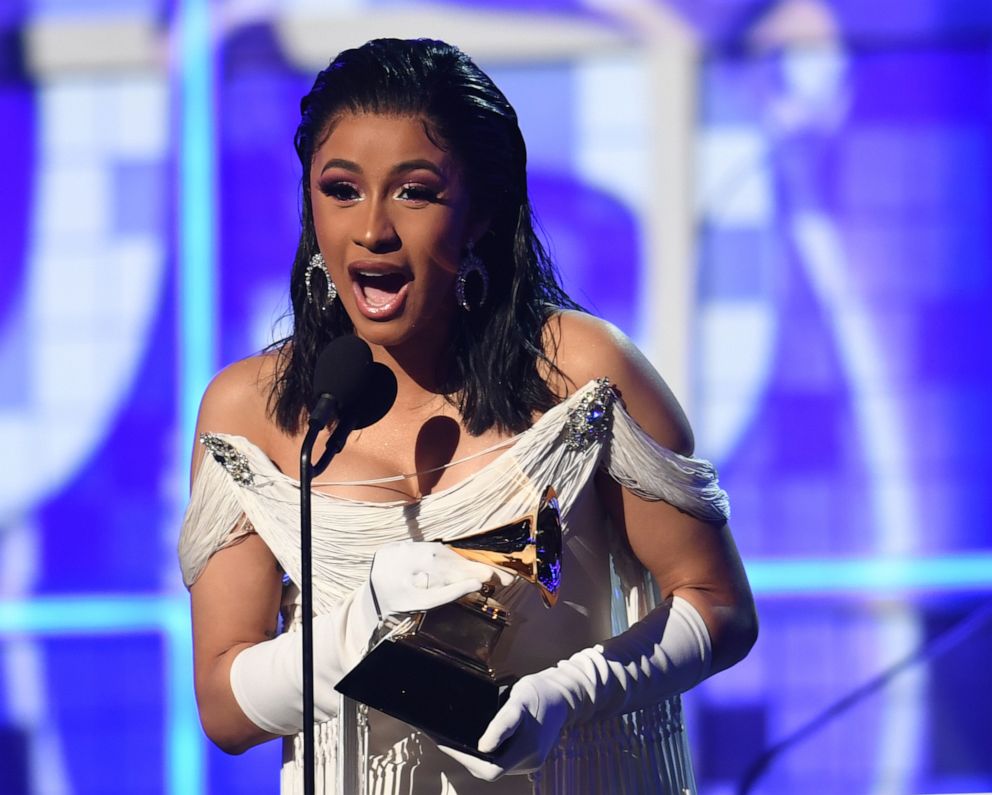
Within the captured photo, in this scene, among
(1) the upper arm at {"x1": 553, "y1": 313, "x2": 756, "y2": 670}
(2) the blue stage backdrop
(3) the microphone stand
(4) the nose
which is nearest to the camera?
(3) the microphone stand

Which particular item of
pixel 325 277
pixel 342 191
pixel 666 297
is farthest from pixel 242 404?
pixel 666 297

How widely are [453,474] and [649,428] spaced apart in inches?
8.5

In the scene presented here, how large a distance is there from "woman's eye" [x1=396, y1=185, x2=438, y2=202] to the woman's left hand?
0.48 m

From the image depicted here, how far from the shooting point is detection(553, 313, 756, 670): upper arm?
4.90 ft

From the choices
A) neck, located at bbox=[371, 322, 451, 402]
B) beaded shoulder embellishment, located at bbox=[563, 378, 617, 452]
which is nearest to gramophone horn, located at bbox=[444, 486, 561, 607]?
beaded shoulder embellishment, located at bbox=[563, 378, 617, 452]

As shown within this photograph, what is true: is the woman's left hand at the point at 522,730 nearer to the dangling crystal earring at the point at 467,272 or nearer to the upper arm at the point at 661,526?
the upper arm at the point at 661,526

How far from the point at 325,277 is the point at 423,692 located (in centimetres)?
55

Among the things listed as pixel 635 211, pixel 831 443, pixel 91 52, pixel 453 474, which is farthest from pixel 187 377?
pixel 453 474

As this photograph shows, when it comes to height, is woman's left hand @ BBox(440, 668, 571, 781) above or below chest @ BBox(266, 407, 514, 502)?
below

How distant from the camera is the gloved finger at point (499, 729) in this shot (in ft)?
3.84

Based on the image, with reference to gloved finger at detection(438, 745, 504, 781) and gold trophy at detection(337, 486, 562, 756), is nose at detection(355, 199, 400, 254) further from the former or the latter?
gloved finger at detection(438, 745, 504, 781)

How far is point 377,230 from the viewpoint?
4.50 feet

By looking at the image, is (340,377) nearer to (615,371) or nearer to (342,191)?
(342,191)

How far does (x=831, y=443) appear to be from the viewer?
3.10 meters
